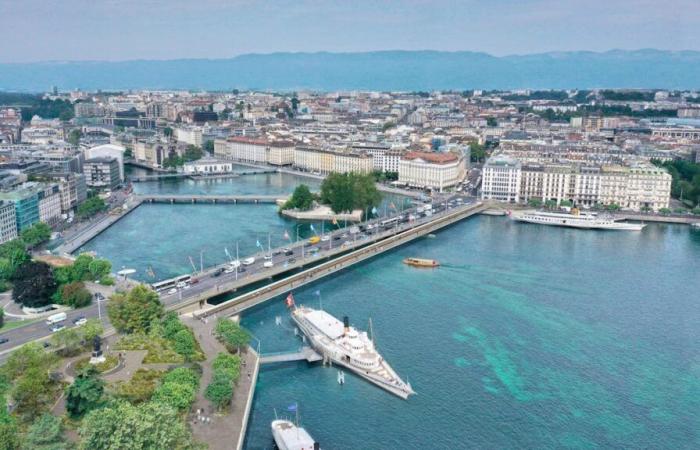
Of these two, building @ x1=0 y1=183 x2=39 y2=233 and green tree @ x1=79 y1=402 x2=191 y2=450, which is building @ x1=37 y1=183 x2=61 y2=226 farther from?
green tree @ x1=79 y1=402 x2=191 y2=450

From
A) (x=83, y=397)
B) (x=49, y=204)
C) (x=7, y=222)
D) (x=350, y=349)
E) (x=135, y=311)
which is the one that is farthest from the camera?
(x=49, y=204)

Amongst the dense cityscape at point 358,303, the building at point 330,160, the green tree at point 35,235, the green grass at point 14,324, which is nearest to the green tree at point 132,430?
the dense cityscape at point 358,303

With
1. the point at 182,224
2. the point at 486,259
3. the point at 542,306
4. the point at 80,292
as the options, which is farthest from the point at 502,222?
the point at 80,292

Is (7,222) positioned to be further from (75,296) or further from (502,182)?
(502,182)

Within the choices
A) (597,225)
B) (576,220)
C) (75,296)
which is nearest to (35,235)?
(75,296)

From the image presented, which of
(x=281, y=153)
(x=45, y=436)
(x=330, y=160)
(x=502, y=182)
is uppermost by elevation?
(x=281, y=153)

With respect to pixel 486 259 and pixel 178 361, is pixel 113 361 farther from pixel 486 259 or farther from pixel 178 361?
pixel 486 259

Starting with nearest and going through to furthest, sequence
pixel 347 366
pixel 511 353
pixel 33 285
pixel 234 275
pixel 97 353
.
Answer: pixel 97 353, pixel 347 366, pixel 511 353, pixel 33 285, pixel 234 275
